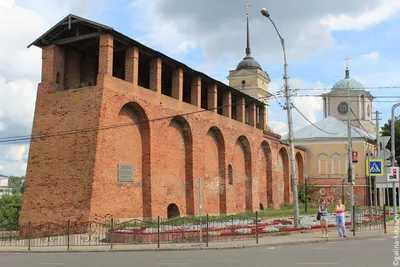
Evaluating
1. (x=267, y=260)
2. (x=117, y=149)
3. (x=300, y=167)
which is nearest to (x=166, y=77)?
(x=117, y=149)

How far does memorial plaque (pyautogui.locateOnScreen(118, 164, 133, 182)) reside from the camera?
27.2 m

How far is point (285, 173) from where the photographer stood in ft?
170

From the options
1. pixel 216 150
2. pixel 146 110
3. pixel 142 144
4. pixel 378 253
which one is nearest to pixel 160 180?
pixel 142 144

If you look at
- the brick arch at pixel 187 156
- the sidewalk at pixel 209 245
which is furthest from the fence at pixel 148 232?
the brick arch at pixel 187 156

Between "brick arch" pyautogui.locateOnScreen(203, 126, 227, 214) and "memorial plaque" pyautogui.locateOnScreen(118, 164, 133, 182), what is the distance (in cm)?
869

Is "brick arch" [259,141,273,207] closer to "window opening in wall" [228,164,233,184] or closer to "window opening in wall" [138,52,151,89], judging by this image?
"window opening in wall" [228,164,233,184]

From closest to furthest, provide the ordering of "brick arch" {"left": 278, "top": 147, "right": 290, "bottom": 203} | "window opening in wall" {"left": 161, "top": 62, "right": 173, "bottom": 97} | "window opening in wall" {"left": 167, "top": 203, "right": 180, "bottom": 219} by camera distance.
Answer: "window opening in wall" {"left": 167, "top": 203, "right": 180, "bottom": 219}, "window opening in wall" {"left": 161, "top": 62, "right": 173, "bottom": 97}, "brick arch" {"left": 278, "top": 147, "right": 290, "bottom": 203}

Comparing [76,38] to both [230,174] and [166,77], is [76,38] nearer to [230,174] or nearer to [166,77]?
[166,77]

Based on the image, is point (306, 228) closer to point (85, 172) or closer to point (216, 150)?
point (85, 172)

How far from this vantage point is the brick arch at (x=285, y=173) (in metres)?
51.4

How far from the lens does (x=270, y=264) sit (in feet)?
40.8

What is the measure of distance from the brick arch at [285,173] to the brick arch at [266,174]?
3.64 m

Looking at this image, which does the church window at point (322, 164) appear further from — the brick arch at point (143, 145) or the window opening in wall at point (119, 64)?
the brick arch at point (143, 145)

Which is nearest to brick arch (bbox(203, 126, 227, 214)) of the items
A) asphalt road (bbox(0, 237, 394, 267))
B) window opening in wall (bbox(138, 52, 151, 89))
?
window opening in wall (bbox(138, 52, 151, 89))
